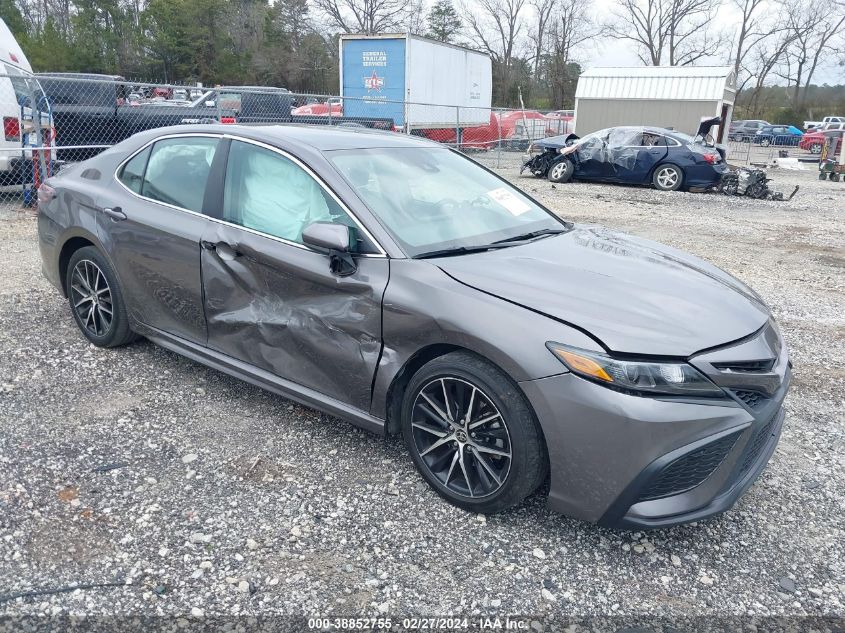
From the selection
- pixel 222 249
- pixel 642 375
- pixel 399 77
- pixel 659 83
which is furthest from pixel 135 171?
pixel 659 83

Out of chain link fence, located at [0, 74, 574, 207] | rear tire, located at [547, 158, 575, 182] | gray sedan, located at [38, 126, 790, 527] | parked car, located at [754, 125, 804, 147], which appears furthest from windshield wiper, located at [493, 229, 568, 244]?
parked car, located at [754, 125, 804, 147]

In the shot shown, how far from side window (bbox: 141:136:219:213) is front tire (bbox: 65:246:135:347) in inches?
24.1

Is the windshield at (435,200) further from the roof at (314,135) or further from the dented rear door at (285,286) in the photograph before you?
the dented rear door at (285,286)

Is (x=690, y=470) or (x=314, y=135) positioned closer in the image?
(x=690, y=470)

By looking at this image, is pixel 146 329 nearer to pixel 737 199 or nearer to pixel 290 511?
pixel 290 511

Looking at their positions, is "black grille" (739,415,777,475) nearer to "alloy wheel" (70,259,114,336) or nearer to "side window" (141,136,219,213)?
"side window" (141,136,219,213)

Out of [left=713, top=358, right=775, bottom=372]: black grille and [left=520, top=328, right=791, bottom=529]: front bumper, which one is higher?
[left=713, top=358, right=775, bottom=372]: black grille

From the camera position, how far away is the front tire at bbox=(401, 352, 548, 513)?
107 inches

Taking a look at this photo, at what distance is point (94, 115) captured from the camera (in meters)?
11.0

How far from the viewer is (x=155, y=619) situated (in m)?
2.42

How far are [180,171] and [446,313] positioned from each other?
2.10 metres

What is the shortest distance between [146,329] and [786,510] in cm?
360

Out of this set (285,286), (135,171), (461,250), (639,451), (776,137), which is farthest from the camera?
(776,137)

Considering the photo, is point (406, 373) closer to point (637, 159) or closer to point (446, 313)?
point (446, 313)
